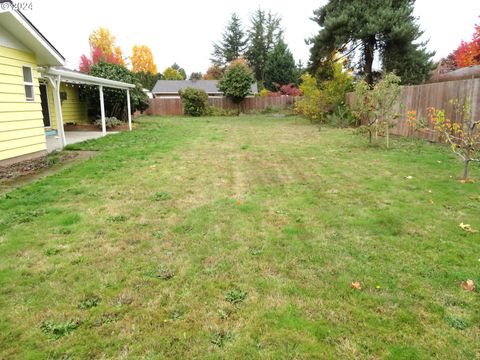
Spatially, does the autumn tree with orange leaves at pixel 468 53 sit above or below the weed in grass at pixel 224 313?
above

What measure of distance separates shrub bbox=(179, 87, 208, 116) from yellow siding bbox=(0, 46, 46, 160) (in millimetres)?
18218

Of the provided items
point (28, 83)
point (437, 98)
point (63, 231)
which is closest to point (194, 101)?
point (28, 83)

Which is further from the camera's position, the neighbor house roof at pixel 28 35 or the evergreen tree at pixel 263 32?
the evergreen tree at pixel 263 32

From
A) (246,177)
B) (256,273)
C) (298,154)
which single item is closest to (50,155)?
(246,177)

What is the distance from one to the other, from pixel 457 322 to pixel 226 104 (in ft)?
94.3

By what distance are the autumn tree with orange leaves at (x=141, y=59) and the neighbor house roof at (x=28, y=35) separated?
46.8 metres

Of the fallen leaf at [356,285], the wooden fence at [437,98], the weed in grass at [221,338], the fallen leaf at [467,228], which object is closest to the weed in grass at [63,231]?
the weed in grass at [221,338]

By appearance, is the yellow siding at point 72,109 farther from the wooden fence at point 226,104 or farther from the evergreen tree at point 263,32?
the evergreen tree at point 263,32

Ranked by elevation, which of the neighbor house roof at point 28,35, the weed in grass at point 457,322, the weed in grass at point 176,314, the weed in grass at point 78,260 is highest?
the neighbor house roof at point 28,35

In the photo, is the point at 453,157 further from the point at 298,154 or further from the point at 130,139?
the point at 130,139

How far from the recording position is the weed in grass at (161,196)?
16.8 ft

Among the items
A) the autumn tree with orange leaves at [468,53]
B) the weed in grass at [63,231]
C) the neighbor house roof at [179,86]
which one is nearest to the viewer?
the weed in grass at [63,231]

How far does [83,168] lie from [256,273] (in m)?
5.61

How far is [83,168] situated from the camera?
23.4 feet
